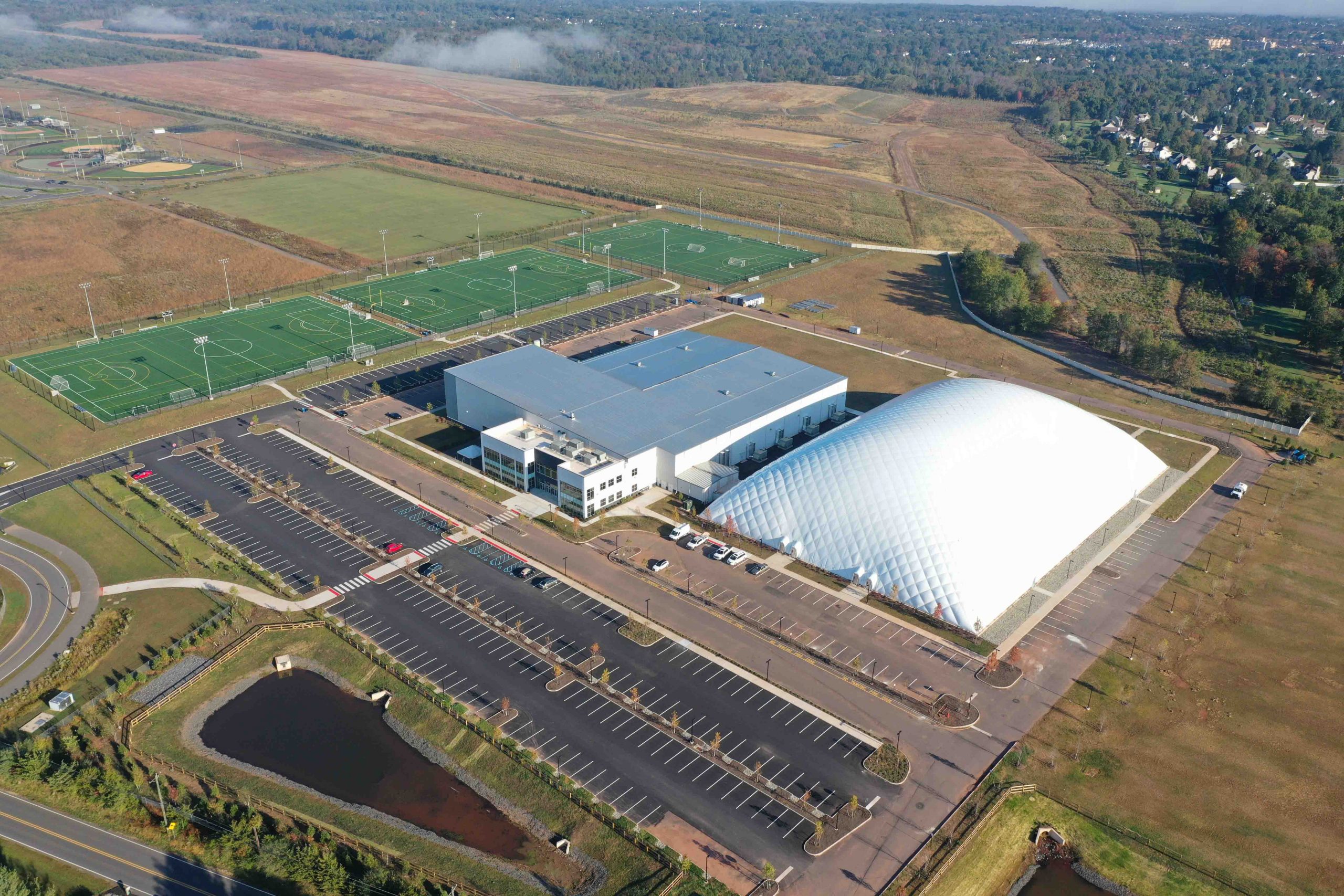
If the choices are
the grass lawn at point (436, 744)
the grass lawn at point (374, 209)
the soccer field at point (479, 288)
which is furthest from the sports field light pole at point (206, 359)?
the grass lawn at point (436, 744)

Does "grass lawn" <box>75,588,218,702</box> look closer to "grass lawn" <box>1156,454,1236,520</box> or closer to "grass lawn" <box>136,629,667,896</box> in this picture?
"grass lawn" <box>136,629,667,896</box>

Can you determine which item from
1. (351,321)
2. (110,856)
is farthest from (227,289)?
(110,856)

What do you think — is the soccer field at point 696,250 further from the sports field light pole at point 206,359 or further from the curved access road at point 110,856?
the curved access road at point 110,856

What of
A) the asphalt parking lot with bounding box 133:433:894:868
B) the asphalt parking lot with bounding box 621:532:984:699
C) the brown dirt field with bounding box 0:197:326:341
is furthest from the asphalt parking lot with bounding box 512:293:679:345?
the asphalt parking lot with bounding box 621:532:984:699

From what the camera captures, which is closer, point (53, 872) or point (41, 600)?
point (53, 872)

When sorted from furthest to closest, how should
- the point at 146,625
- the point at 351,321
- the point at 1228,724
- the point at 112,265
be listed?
1. the point at 112,265
2. the point at 351,321
3. the point at 146,625
4. the point at 1228,724

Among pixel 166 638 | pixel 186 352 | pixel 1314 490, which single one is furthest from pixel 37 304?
pixel 1314 490

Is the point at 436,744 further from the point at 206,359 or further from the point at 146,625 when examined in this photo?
the point at 206,359
